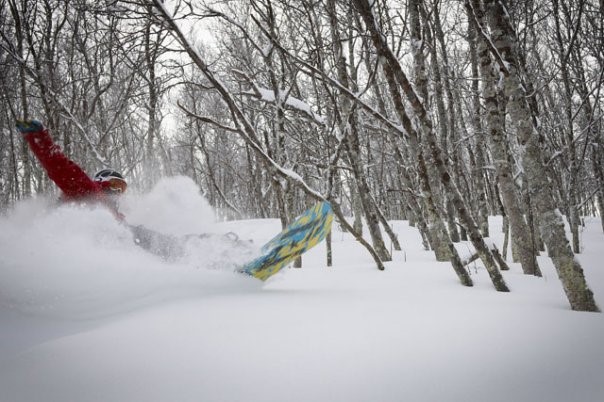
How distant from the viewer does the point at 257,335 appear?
1670mm

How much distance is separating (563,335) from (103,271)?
2.87m

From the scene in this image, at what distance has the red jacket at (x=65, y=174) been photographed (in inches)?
166

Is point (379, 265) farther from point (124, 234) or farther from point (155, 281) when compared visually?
point (124, 234)

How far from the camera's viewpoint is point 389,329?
1.76m

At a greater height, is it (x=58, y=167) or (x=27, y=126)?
(x=27, y=126)

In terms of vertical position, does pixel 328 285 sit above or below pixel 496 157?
below

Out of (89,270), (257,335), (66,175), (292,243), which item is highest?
(66,175)

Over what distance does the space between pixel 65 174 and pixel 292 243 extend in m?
3.29

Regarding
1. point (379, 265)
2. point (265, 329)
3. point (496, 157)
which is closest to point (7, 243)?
point (265, 329)

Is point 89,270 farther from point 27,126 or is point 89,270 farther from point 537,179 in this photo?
point 537,179

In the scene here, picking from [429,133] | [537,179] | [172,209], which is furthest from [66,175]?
[537,179]

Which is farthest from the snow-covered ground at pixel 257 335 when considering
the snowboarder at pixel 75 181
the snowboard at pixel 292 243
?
the snowboarder at pixel 75 181

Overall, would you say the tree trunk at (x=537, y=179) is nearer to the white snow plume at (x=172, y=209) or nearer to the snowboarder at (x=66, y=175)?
the white snow plume at (x=172, y=209)

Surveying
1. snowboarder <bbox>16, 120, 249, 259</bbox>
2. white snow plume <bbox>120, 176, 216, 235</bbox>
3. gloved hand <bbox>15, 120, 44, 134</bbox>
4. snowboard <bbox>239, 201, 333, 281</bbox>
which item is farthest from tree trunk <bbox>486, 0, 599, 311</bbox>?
gloved hand <bbox>15, 120, 44, 134</bbox>
